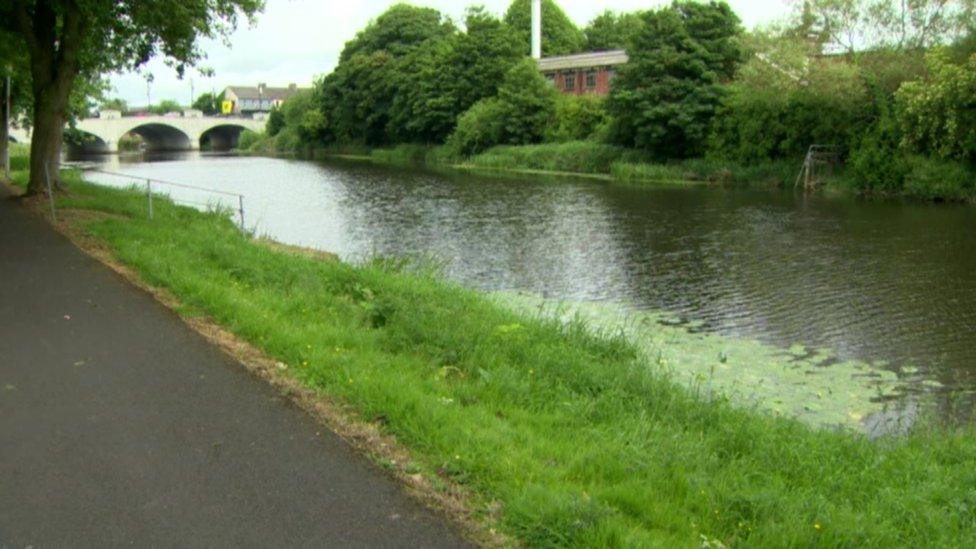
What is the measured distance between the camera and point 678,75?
50.8m

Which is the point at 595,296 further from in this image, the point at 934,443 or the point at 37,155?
the point at 37,155

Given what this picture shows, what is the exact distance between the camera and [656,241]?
983 inches

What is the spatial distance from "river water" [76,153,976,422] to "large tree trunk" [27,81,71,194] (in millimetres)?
5619

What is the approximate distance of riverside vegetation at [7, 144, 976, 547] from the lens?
5.23 m

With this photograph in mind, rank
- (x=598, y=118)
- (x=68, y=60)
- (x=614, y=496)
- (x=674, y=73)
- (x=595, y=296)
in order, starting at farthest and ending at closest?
(x=598, y=118)
(x=674, y=73)
(x=68, y=60)
(x=595, y=296)
(x=614, y=496)

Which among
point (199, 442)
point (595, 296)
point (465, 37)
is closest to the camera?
point (199, 442)

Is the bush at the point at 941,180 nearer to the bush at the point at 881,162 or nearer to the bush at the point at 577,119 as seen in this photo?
the bush at the point at 881,162

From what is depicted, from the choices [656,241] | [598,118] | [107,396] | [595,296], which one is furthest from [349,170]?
[107,396]

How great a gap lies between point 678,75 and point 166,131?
92.6 m

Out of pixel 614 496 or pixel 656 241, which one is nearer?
pixel 614 496

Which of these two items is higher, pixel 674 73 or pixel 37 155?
pixel 674 73

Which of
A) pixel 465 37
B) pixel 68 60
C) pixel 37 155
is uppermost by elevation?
pixel 465 37

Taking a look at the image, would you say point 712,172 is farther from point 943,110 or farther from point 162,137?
point 162,137

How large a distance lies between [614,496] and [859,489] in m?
2.22
